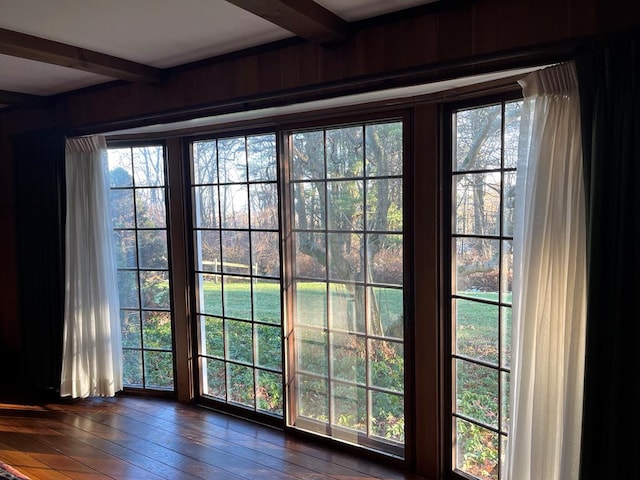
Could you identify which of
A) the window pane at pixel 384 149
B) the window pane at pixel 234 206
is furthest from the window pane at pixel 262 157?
the window pane at pixel 384 149

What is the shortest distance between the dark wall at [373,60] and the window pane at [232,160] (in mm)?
441

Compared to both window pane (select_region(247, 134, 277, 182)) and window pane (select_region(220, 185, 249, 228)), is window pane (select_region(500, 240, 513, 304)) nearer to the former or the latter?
window pane (select_region(247, 134, 277, 182))

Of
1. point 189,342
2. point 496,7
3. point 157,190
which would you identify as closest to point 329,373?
point 189,342

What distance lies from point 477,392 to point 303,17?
2.04 m

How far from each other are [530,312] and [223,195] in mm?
2258

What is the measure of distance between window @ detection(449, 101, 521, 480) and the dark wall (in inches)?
15.9

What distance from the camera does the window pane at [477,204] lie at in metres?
2.49

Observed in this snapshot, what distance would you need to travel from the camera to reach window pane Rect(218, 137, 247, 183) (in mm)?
3470

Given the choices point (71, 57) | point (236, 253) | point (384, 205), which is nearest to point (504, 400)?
point (384, 205)

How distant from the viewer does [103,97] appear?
11.9 feet

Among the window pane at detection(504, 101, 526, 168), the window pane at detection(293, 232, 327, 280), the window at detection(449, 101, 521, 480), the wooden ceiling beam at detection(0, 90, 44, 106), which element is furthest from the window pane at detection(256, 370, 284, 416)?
the wooden ceiling beam at detection(0, 90, 44, 106)

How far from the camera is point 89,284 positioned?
3859 mm

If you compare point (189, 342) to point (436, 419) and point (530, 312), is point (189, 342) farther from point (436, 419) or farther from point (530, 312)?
point (530, 312)

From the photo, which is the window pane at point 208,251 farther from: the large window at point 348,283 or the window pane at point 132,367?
the window pane at point 132,367
